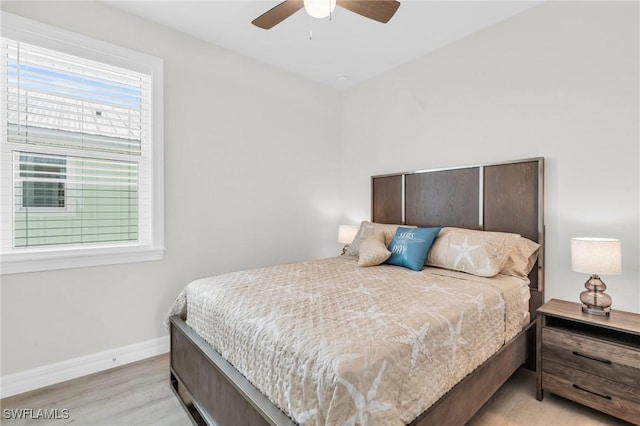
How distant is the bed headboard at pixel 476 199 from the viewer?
2391 millimetres

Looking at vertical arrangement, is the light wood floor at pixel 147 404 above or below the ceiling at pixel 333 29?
below

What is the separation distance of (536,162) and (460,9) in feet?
4.53

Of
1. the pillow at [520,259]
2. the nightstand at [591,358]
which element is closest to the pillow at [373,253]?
the pillow at [520,259]

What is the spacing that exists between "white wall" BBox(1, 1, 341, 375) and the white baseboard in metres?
0.05

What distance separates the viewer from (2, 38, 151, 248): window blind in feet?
6.87

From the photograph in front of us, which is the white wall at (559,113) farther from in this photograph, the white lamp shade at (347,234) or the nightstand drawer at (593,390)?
the white lamp shade at (347,234)

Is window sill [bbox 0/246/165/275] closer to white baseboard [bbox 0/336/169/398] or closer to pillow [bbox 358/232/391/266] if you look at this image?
white baseboard [bbox 0/336/169/398]

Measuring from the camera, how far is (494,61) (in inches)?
105

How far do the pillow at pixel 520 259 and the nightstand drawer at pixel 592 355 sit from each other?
1.50 feet

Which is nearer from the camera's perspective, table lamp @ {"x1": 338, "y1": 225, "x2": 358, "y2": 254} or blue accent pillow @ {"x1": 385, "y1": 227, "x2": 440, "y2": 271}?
blue accent pillow @ {"x1": 385, "y1": 227, "x2": 440, "y2": 271}

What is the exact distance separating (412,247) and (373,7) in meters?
1.72

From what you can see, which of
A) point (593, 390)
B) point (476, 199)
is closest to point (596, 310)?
point (593, 390)

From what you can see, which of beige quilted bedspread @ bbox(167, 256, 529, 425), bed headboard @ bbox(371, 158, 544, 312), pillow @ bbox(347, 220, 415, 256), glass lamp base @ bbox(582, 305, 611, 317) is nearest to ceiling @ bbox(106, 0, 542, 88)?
bed headboard @ bbox(371, 158, 544, 312)

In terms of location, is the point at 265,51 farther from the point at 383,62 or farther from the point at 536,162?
the point at 536,162
